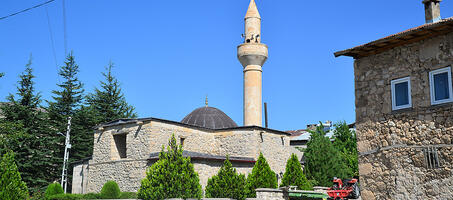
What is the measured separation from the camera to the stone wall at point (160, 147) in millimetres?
21719

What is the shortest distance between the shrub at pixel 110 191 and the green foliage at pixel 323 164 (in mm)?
9649

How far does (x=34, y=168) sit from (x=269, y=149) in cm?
1543

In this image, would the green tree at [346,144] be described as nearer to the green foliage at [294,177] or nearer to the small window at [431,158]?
the green foliage at [294,177]

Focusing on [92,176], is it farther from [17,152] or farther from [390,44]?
[390,44]

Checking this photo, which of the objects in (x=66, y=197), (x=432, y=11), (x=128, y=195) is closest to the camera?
(x=432, y=11)

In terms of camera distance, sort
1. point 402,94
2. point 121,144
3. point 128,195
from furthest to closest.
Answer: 1. point 121,144
2. point 128,195
3. point 402,94

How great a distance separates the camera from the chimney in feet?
36.1

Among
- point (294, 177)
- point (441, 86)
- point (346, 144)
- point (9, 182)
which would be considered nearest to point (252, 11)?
point (346, 144)

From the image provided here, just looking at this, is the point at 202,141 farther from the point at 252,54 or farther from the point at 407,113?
the point at 407,113

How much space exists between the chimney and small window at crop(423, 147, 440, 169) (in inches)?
139

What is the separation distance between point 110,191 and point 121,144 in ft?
14.0

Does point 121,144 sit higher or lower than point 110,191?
higher

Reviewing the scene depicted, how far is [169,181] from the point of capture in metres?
15.9

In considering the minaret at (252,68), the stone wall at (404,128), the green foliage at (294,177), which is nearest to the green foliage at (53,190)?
the minaret at (252,68)
